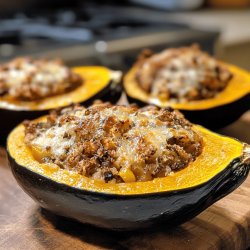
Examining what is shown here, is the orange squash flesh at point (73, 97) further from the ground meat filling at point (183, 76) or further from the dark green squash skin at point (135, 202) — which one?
the dark green squash skin at point (135, 202)

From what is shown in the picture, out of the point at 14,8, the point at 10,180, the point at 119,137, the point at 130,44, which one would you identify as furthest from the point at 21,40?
the point at 119,137

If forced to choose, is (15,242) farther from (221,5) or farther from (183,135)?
(221,5)

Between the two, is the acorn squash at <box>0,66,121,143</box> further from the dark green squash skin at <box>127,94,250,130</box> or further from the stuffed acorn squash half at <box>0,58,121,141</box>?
the dark green squash skin at <box>127,94,250,130</box>

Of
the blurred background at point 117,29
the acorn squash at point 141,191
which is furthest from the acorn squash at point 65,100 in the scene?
the blurred background at point 117,29

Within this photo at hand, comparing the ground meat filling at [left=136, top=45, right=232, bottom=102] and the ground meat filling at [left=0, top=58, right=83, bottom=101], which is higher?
the ground meat filling at [left=136, top=45, right=232, bottom=102]

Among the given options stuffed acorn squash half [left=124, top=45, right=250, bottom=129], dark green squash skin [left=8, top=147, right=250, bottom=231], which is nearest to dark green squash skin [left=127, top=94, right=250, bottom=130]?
stuffed acorn squash half [left=124, top=45, right=250, bottom=129]

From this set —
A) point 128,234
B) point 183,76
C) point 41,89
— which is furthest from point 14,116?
point 128,234
